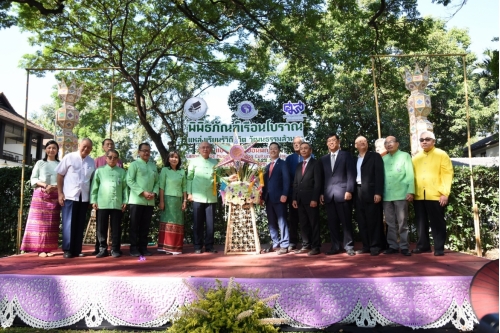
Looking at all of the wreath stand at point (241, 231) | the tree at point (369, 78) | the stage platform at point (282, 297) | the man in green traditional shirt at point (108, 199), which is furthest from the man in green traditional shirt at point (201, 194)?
the tree at point (369, 78)

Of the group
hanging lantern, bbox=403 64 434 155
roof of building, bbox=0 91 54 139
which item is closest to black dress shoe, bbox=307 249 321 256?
hanging lantern, bbox=403 64 434 155

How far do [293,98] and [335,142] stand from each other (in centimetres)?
1192

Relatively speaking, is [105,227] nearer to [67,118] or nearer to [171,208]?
[171,208]

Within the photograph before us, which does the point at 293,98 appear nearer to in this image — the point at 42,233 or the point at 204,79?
the point at 204,79

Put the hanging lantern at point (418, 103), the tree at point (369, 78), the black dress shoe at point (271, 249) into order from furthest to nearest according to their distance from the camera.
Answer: the tree at point (369, 78)
the hanging lantern at point (418, 103)
the black dress shoe at point (271, 249)

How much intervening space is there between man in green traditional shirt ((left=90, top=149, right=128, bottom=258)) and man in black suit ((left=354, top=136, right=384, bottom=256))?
305 cm

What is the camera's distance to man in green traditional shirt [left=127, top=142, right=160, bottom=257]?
4.80 m

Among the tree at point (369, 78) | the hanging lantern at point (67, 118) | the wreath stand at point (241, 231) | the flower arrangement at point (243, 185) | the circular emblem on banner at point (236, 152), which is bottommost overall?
the wreath stand at point (241, 231)

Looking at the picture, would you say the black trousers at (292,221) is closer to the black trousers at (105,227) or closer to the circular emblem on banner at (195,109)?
the black trousers at (105,227)

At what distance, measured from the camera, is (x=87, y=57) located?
11.3 m

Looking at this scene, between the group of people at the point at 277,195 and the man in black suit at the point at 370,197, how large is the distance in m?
0.01

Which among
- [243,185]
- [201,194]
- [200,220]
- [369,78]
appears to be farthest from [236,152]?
[369,78]

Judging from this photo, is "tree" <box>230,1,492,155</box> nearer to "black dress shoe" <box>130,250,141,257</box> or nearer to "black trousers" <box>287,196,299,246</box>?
"black trousers" <box>287,196,299,246</box>

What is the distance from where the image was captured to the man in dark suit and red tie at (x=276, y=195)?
5.12 meters
